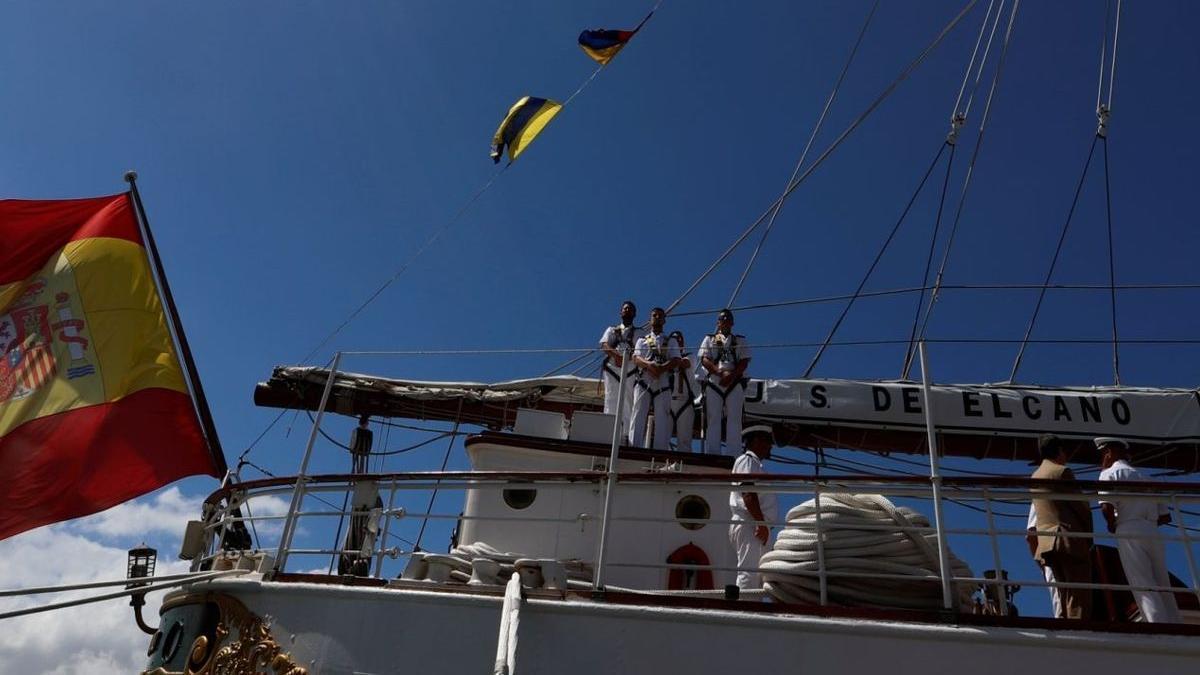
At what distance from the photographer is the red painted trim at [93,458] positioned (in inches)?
238

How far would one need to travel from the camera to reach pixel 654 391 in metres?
7.68

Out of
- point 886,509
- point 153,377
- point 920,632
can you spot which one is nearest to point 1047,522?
point 886,509

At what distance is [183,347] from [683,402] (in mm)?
4437

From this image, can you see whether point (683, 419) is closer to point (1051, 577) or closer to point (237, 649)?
point (1051, 577)

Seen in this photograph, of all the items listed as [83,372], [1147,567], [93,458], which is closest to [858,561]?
[1147,567]

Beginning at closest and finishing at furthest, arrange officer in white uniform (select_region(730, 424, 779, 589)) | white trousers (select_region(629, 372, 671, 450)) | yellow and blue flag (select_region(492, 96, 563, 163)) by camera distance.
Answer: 1. officer in white uniform (select_region(730, 424, 779, 589))
2. white trousers (select_region(629, 372, 671, 450))
3. yellow and blue flag (select_region(492, 96, 563, 163))

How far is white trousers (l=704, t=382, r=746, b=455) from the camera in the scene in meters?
7.59

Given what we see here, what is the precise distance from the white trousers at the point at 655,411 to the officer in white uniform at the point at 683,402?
4.7 inches

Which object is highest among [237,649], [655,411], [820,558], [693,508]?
[655,411]

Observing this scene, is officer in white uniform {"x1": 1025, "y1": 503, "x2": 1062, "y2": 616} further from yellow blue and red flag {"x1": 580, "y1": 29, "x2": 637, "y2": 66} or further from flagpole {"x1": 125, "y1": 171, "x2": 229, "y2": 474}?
yellow blue and red flag {"x1": 580, "y1": 29, "x2": 637, "y2": 66}

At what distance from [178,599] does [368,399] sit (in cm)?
373

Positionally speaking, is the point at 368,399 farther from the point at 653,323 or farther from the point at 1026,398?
the point at 1026,398

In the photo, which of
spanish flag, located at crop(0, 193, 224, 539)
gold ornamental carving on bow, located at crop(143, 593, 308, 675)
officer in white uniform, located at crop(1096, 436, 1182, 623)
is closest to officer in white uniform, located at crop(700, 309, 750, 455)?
officer in white uniform, located at crop(1096, 436, 1182, 623)

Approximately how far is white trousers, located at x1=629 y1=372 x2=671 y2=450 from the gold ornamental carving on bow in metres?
3.43
